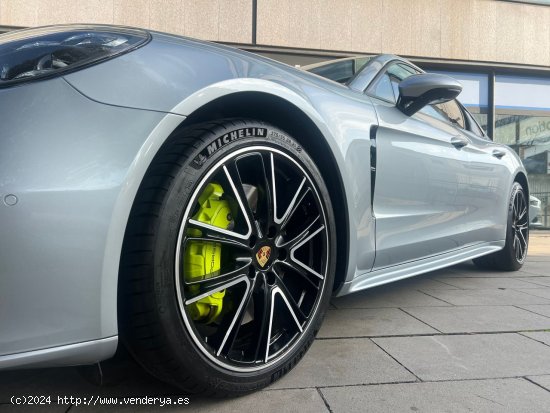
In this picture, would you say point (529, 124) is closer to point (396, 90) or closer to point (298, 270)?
point (396, 90)

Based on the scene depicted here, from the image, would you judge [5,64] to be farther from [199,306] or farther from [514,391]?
[514,391]

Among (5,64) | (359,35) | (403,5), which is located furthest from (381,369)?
(403,5)

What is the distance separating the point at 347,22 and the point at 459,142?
5.62 metres

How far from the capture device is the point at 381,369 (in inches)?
67.6

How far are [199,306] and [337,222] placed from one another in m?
0.72

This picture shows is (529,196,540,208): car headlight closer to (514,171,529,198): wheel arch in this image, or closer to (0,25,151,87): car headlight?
(514,171,529,198): wheel arch

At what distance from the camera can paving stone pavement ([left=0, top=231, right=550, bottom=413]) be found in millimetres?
1434

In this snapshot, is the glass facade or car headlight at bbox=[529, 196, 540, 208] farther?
the glass facade

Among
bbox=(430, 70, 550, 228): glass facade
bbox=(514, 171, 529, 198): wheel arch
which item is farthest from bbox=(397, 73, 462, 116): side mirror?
bbox=(430, 70, 550, 228): glass facade

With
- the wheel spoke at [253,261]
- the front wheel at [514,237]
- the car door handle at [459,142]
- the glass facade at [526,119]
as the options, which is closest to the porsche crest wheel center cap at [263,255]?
the wheel spoke at [253,261]

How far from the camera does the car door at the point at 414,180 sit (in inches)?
83.4

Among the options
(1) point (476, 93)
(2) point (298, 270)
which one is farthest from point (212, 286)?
(1) point (476, 93)

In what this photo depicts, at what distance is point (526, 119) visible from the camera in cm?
880

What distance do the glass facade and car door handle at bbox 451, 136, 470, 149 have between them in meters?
6.31
